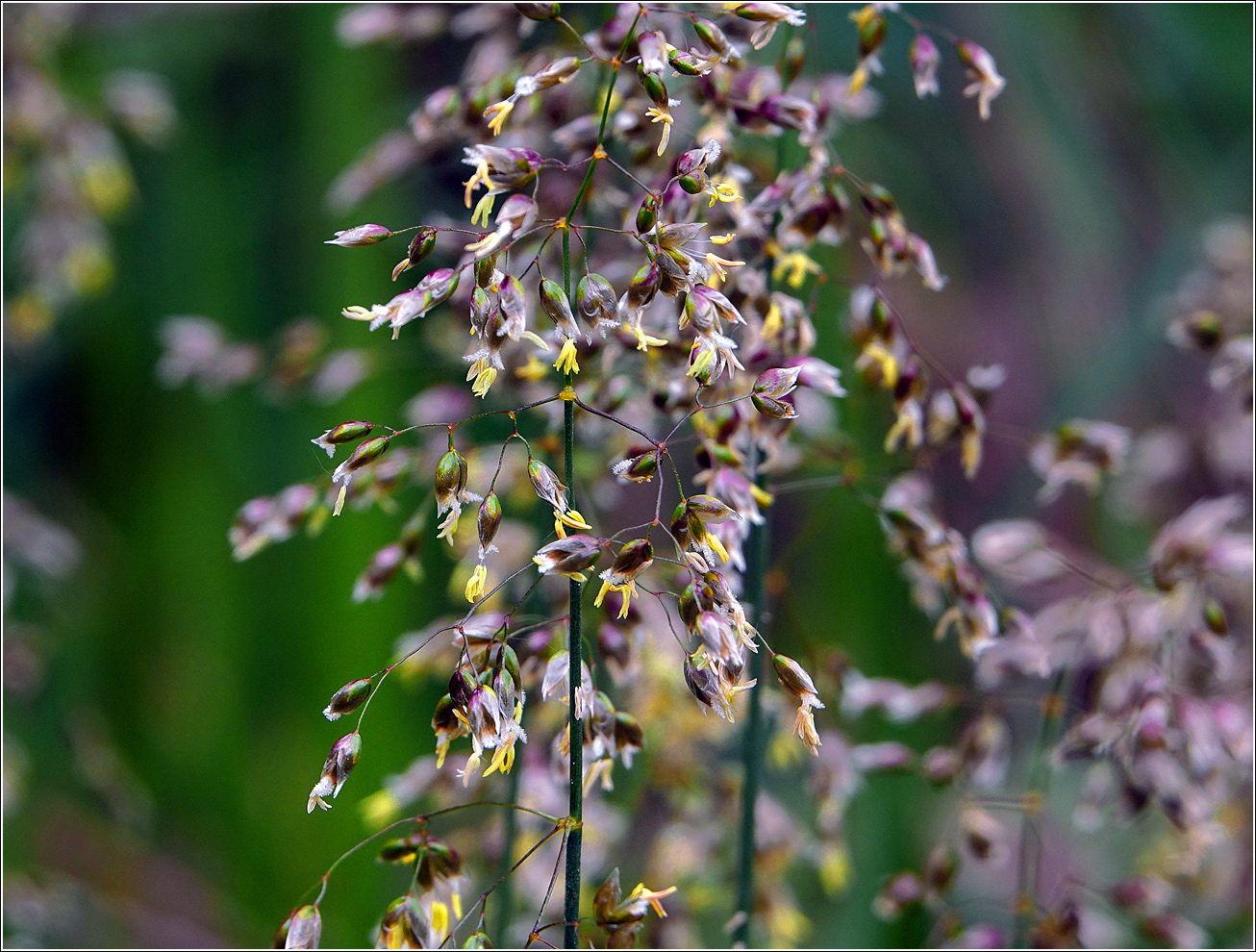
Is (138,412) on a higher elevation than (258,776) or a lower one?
higher

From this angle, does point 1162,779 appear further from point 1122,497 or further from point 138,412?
point 138,412

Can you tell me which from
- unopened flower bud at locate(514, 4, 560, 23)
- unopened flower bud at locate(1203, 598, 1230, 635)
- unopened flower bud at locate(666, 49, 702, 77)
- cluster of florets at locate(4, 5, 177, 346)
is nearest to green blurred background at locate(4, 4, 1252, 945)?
A: cluster of florets at locate(4, 5, 177, 346)

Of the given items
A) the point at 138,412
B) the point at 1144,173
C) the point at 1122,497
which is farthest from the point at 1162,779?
the point at 138,412

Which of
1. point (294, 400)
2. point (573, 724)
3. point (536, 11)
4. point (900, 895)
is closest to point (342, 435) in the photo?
point (573, 724)

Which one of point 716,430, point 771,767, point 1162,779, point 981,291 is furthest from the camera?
point 981,291

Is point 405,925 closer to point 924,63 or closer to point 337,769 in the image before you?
point 337,769

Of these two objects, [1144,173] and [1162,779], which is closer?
[1162,779]

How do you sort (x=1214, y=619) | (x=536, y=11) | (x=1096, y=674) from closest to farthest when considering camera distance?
1. (x=536, y=11)
2. (x=1214, y=619)
3. (x=1096, y=674)

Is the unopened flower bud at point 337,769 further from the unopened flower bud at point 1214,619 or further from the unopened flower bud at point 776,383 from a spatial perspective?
the unopened flower bud at point 1214,619

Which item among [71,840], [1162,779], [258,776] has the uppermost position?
[1162,779]

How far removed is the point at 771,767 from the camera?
1.30m

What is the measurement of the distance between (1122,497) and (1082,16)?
0.79 m

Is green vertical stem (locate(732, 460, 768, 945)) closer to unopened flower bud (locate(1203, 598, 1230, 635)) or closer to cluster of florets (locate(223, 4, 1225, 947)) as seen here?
cluster of florets (locate(223, 4, 1225, 947))

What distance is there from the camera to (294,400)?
1396mm
